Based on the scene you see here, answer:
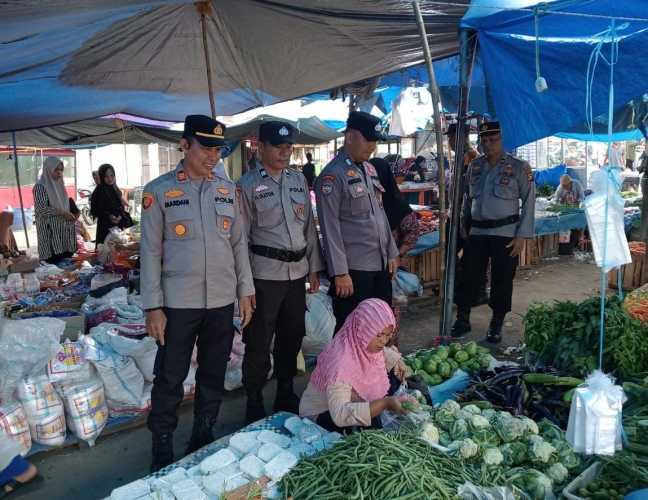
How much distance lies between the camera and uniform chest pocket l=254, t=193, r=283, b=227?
3.54 m

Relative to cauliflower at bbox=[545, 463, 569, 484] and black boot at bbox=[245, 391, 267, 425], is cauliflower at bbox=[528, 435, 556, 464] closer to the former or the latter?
cauliflower at bbox=[545, 463, 569, 484]

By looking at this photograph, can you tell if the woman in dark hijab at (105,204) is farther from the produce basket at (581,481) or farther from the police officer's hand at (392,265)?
the produce basket at (581,481)

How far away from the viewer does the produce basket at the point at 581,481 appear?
2482 millimetres

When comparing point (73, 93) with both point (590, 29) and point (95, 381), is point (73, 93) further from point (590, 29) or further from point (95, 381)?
point (590, 29)

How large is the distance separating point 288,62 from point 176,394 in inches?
136

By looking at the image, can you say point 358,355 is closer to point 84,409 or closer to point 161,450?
point 161,450

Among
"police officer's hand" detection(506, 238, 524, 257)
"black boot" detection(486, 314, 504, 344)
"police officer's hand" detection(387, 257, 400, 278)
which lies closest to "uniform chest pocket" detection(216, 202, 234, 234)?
"police officer's hand" detection(387, 257, 400, 278)

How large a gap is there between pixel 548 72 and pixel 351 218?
2128 millimetres

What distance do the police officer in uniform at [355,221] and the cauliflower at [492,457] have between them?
5.07ft

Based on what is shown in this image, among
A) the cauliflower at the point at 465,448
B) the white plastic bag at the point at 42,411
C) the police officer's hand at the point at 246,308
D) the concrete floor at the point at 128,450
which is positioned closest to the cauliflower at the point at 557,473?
the cauliflower at the point at 465,448

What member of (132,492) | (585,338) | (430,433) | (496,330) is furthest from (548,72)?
(132,492)

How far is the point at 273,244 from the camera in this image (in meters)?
3.62

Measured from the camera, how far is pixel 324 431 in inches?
114

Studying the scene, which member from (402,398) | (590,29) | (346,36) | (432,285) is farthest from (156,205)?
(432,285)
